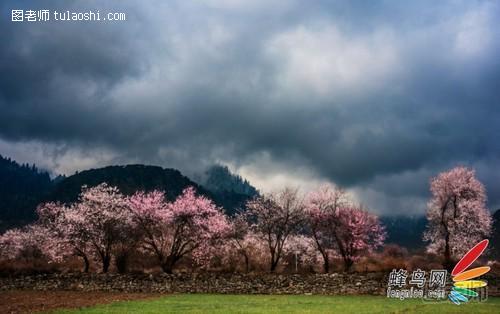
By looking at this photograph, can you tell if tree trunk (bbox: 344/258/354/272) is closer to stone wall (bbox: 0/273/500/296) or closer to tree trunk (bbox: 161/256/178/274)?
stone wall (bbox: 0/273/500/296)

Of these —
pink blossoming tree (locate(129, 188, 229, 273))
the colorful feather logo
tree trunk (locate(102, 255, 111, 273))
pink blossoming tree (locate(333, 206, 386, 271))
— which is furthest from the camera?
tree trunk (locate(102, 255, 111, 273))

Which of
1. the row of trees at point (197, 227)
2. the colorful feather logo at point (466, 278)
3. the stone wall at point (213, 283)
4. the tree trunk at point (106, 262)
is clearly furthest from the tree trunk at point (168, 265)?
the colorful feather logo at point (466, 278)

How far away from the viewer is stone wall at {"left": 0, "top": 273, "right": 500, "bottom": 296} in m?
45.8

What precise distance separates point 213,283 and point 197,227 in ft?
34.5

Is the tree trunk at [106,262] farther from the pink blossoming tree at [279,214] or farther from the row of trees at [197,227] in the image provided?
the pink blossoming tree at [279,214]

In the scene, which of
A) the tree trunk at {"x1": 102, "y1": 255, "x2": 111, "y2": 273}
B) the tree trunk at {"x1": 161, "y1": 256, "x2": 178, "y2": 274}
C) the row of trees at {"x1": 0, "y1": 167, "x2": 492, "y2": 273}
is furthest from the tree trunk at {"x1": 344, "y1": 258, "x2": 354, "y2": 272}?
the tree trunk at {"x1": 102, "y1": 255, "x2": 111, "y2": 273}

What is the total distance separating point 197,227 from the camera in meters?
59.5

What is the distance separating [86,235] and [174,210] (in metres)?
12.7

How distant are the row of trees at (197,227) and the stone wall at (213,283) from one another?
5287 mm

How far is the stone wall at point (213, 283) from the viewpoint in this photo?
4581cm

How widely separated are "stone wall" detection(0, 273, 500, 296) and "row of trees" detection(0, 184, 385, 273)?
→ 5.29 metres

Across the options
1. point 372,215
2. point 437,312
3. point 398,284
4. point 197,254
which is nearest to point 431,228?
point 372,215

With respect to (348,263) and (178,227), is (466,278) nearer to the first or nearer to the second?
(348,263)

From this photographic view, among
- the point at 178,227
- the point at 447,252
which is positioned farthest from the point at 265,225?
the point at 447,252
